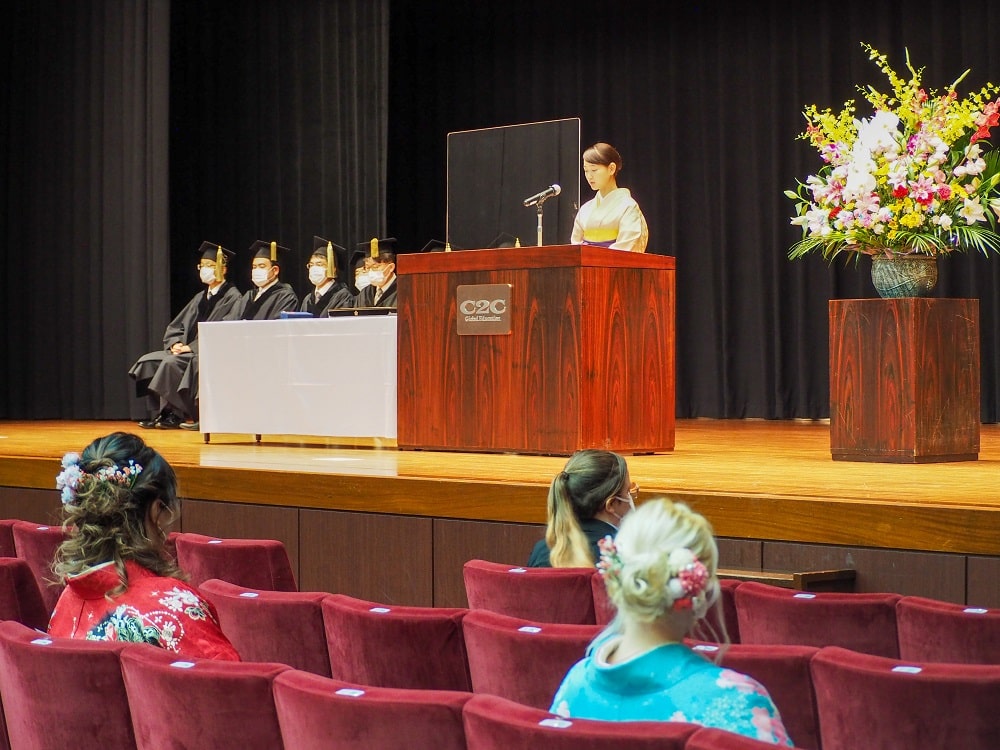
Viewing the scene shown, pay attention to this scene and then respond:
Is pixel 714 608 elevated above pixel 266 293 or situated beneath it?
situated beneath

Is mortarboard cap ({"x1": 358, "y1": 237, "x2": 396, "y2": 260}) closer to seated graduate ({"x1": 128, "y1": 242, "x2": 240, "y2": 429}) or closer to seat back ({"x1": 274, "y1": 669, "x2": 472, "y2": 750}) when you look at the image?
seated graduate ({"x1": 128, "y1": 242, "x2": 240, "y2": 429})

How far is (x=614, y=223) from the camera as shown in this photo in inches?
256

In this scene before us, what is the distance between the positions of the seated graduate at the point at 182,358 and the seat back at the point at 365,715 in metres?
7.20

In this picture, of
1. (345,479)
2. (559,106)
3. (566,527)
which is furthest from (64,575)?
(559,106)

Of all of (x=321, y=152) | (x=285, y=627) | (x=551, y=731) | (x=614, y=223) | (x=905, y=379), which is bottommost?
(x=285, y=627)

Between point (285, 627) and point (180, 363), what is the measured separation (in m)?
6.91

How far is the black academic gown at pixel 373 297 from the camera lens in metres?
9.07

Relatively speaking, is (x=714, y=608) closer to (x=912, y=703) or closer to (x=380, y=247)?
(x=912, y=703)

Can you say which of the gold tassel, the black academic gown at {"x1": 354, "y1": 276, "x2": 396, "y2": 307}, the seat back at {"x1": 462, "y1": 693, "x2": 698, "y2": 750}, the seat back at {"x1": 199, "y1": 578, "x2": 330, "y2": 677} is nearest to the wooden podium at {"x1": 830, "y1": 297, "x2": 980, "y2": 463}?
the seat back at {"x1": 199, "y1": 578, "x2": 330, "y2": 677}

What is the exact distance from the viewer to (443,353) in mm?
5613

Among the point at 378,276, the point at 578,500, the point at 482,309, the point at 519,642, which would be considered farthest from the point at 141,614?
the point at 378,276

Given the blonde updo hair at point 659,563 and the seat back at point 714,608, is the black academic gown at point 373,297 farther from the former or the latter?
the blonde updo hair at point 659,563

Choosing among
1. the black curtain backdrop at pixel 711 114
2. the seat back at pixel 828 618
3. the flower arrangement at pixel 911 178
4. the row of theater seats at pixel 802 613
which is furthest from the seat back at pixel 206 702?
the black curtain backdrop at pixel 711 114

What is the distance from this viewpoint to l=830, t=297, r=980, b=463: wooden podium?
15.9 ft
